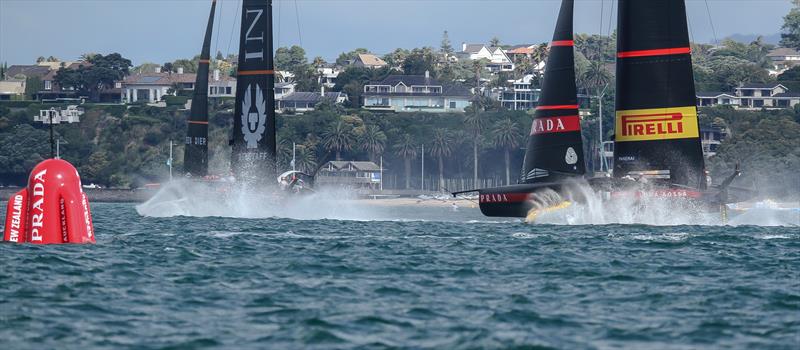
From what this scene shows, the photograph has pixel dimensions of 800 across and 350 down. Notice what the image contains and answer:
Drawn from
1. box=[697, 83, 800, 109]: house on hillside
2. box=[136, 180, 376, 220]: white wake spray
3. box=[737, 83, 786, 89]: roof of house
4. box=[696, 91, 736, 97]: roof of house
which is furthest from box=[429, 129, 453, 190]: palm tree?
box=[136, 180, 376, 220]: white wake spray

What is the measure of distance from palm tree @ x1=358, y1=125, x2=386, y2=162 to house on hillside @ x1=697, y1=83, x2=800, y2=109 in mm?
39856

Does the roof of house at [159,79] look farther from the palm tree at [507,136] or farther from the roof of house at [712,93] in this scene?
the roof of house at [712,93]

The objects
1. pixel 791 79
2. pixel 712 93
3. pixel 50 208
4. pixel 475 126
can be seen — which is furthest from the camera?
pixel 791 79

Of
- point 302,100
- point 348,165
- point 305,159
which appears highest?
point 302,100

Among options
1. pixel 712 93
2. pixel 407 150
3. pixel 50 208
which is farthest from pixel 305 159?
pixel 50 208

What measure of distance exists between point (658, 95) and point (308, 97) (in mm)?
134315

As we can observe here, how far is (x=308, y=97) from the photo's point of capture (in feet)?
561

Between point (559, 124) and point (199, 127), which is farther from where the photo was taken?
point (199, 127)

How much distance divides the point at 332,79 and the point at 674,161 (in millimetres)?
159374

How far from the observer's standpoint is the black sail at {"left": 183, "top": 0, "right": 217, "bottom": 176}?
182 feet

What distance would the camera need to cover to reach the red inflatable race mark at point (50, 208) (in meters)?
23.8

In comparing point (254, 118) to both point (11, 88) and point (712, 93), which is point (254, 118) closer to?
point (712, 93)

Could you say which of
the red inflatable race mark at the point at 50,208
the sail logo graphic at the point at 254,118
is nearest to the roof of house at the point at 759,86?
the sail logo graphic at the point at 254,118

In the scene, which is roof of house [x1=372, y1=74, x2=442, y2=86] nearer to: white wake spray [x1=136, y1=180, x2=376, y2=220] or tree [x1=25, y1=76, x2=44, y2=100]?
tree [x1=25, y1=76, x2=44, y2=100]
